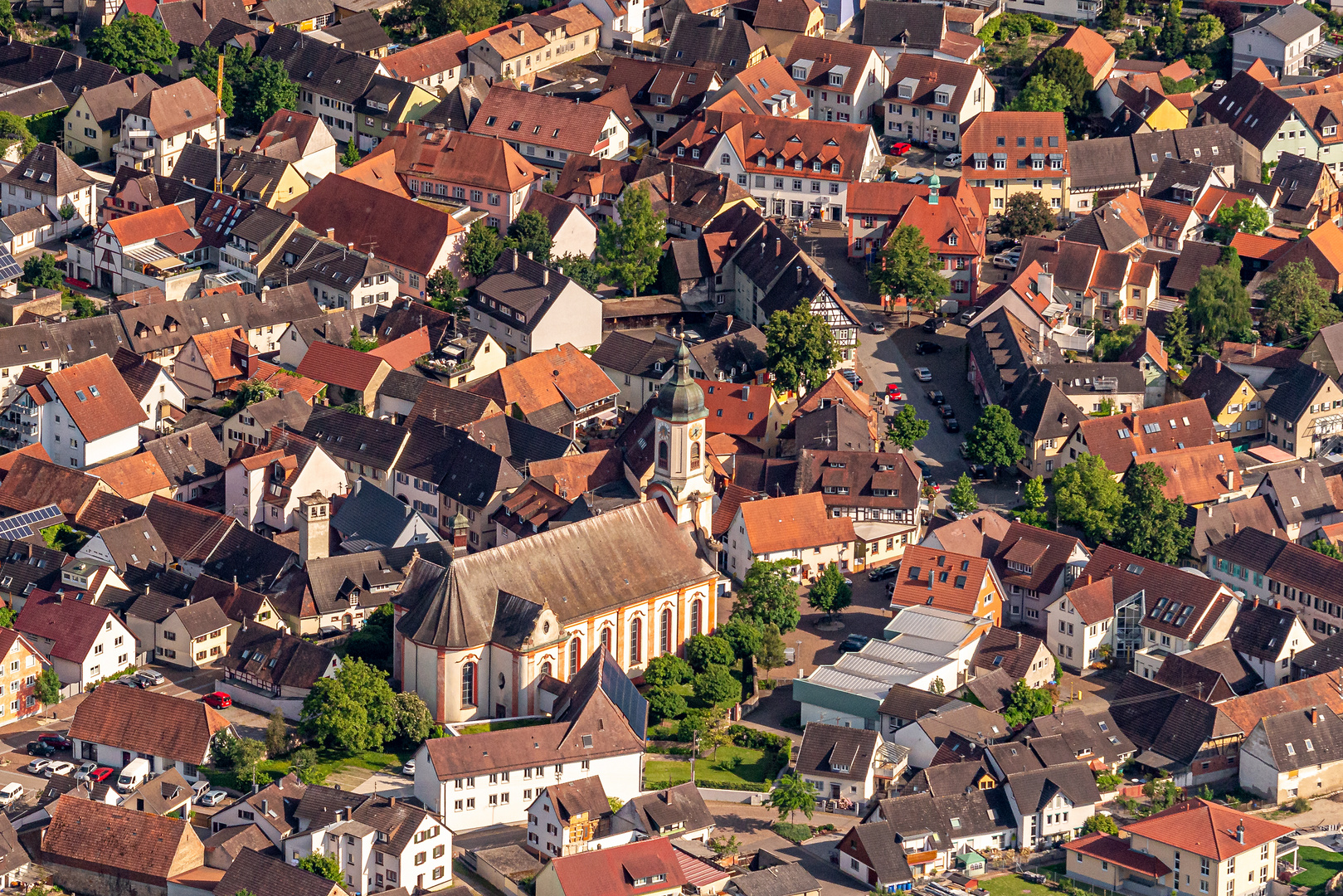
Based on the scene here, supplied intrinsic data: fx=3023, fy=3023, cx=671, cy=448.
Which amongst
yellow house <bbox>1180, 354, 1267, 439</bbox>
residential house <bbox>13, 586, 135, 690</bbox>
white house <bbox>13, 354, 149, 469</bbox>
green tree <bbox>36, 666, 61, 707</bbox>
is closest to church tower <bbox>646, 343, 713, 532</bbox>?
residential house <bbox>13, 586, 135, 690</bbox>

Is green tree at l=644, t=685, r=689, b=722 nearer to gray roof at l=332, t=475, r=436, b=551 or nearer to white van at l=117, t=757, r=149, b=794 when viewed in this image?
gray roof at l=332, t=475, r=436, b=551

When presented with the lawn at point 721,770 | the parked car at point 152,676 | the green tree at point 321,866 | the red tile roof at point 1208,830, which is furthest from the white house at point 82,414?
the red tile roof at point 1208,830

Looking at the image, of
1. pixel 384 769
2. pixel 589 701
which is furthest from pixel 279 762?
pixel 589 701

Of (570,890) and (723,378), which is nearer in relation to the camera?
(570,890)

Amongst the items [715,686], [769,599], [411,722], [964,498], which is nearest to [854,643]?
[769,599]

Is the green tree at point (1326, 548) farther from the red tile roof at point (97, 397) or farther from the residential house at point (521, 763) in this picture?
the red tile roof at point (97, 397)

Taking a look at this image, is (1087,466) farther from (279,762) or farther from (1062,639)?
(279,762)
